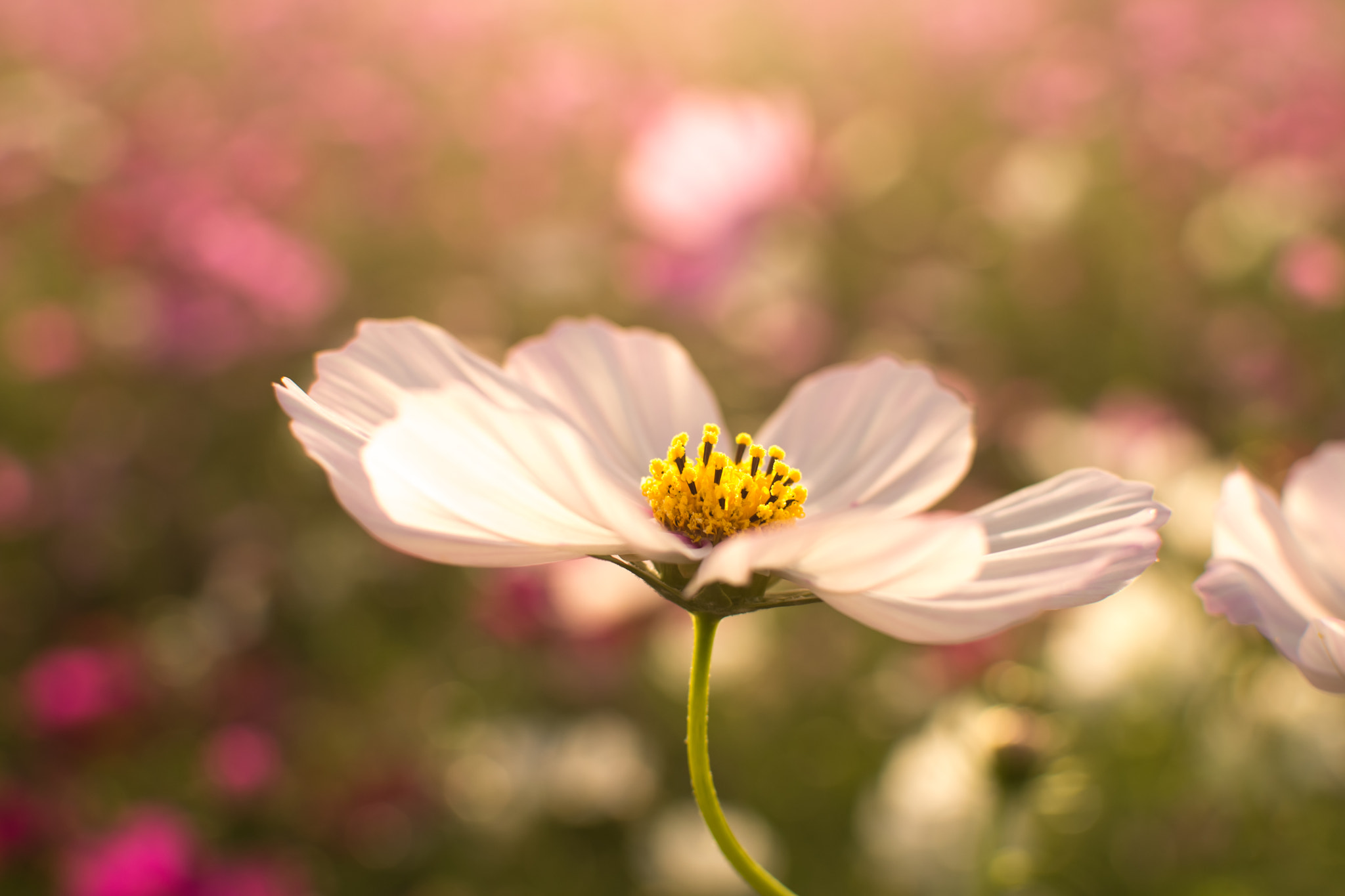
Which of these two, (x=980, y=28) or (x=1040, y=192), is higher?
(x=980, y=28)

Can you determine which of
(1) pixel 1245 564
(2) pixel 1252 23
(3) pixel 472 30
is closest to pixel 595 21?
(3) pixel 472 30

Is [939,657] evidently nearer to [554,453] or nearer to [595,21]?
[554,453]

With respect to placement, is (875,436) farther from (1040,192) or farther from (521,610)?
(1040,192)

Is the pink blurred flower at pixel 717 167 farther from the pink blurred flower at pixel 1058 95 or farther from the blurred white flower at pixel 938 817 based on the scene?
the blurred white flower at pixel 938 817

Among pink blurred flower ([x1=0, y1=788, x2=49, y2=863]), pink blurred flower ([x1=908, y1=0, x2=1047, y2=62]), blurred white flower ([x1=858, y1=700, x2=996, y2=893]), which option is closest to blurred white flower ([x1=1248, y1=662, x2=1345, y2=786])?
blurred white flower ([x1=858, y1=700, x2=996, y2=893])

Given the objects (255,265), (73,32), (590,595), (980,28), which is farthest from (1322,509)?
(73,32)
